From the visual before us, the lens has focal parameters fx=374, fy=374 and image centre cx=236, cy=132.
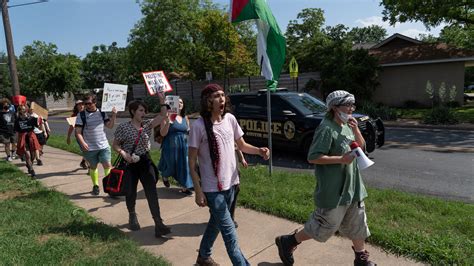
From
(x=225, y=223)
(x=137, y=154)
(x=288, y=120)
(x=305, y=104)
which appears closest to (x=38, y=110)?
(x=137, y=154)

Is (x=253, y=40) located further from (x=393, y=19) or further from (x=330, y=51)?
(x=393, y=19)

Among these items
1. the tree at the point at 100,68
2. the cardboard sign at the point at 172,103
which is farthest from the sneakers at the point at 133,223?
the tree at the point at 100,68

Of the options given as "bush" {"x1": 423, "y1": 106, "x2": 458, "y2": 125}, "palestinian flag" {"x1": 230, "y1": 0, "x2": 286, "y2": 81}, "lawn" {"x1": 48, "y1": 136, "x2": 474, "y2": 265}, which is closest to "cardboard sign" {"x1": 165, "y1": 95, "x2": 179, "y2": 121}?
"lawn" {"x1": 48, "y1": 136, "x2": 474, "y2": 265}

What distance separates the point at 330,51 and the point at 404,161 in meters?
15.1

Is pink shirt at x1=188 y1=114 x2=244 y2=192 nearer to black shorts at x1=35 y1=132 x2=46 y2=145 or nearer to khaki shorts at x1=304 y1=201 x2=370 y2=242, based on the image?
khaki shorts at x1=304 y1=201 x2=370 y2=242

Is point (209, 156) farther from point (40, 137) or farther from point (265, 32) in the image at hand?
point (40, 137)

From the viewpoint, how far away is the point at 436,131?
13.4m

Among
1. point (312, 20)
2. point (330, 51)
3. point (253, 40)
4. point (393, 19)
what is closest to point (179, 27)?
point (253, 40)

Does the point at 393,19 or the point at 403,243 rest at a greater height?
the point at 393,19

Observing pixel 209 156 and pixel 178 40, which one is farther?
pixel 178 40

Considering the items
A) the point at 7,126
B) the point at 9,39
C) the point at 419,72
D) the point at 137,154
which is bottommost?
the point at 137,154

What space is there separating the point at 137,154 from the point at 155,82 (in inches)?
43.2

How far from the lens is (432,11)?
678 inches

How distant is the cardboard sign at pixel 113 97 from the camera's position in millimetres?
5402
